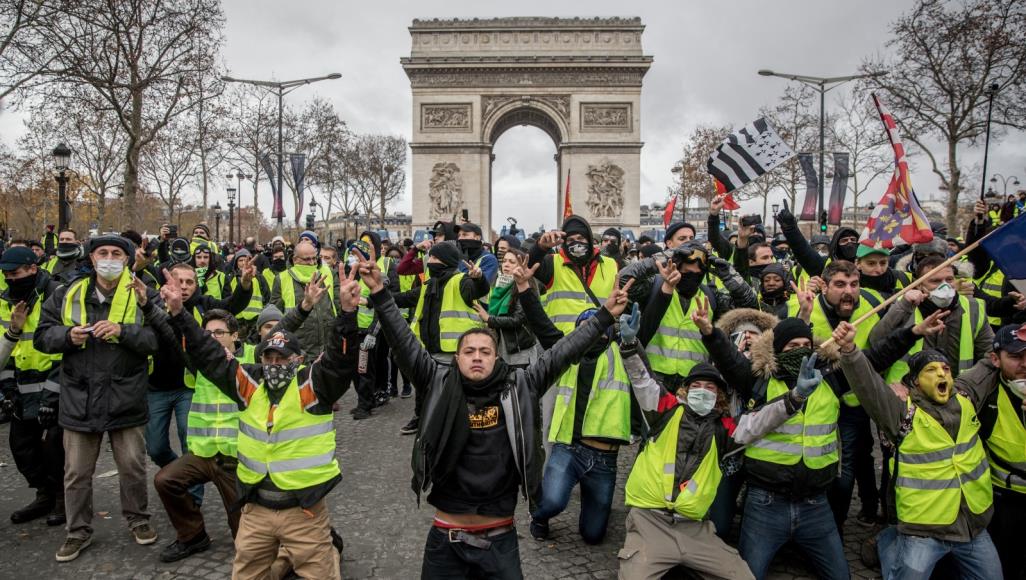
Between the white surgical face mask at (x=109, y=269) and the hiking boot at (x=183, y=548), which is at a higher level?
the white surgical face mask at (x=109, y=269)

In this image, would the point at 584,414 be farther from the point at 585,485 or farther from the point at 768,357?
the point at 768,357

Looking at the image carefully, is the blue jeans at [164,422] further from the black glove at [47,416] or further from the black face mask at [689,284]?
the black face mask at [689,284]

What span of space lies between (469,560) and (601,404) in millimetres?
1768

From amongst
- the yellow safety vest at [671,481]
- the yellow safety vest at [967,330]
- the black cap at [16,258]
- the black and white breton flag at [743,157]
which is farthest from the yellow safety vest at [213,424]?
the black and white breton flag at [743,157]

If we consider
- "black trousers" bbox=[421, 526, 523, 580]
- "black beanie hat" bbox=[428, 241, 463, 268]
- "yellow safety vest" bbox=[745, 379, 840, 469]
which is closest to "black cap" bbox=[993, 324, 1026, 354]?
"yellow safety vest" bbox=[745, 379, 840, 469]

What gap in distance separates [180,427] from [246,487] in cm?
217

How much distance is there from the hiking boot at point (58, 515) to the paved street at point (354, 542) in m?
0.08

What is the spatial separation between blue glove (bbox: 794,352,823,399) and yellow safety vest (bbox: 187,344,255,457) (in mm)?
3413

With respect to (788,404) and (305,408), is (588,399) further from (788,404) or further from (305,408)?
(305,408)

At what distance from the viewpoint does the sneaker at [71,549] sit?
439 centimetres

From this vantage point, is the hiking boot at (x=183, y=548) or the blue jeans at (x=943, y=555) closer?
the blue jeans at (x=943, y=555)

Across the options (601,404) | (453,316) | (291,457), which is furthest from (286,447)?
(453,316)

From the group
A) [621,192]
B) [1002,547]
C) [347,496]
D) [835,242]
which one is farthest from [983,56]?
[347,496]

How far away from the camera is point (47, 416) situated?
4.92 metres
